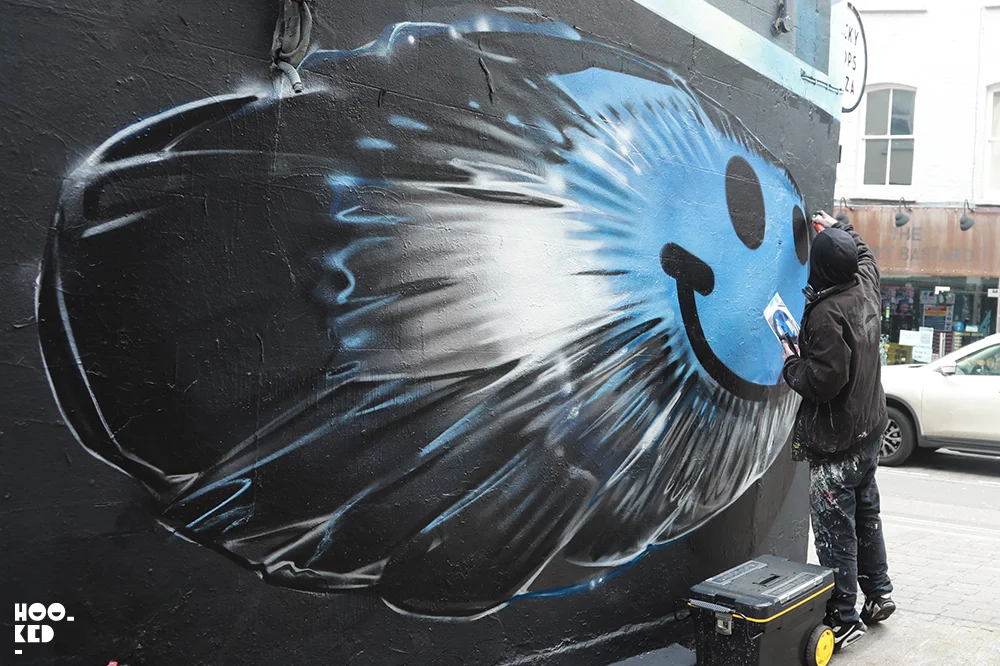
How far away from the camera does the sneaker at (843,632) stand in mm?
4539

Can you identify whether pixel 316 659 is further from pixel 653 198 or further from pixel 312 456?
pixel 653 198

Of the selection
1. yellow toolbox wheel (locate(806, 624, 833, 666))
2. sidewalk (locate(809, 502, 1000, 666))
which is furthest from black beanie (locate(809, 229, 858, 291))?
sidewalk (locate(809, 502, 1000, 666))

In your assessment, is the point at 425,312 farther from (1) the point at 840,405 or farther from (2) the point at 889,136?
(2) the point at 889,136

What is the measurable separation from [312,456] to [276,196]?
0.89 m

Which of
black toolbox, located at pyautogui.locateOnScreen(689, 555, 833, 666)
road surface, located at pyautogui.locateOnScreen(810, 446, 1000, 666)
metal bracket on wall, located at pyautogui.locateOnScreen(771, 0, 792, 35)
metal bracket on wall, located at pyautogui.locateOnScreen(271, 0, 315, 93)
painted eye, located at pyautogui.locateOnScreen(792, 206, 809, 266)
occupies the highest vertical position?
metal bracket on wall, located at pyautogui.locateOnScreen(771, 0, 792, 35)

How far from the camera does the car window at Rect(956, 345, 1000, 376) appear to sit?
422 inches

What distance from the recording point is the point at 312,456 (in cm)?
304

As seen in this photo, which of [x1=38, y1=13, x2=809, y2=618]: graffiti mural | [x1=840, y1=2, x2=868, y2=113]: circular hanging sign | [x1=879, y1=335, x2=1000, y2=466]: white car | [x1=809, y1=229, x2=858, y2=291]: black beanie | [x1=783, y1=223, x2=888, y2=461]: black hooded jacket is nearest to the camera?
[x1=38, y1=13, x2=809, y2=618]: graffiti mural

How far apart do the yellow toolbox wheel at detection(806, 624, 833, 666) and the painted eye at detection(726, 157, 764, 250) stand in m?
1.98

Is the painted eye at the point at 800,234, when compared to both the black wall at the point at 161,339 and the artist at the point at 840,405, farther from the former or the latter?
the black wall at the point at 161,339

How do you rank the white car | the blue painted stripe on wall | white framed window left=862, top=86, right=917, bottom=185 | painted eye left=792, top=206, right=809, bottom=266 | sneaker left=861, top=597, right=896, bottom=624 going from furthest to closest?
white framed window left=862, top=86, right=917, bottom=185, the white car, painted eye left=792, top=206, right=809, bottom=266, sneaker left=861, top=597, right=896, bottom=624, the blue painted stripe on wall

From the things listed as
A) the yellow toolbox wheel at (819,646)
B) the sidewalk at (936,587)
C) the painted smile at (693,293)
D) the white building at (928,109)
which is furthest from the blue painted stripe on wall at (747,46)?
the white building at (928,109)

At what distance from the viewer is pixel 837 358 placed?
434cm

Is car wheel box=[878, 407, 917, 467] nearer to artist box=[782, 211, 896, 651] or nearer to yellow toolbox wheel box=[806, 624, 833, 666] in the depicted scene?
artist box=[782, 211, 896, 651]
